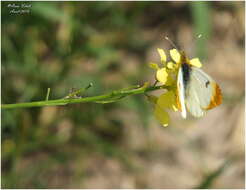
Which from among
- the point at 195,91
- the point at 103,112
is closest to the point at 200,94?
the point at 195,91

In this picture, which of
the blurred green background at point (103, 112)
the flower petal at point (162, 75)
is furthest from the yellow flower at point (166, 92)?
the blurred green background at point (103, 112)

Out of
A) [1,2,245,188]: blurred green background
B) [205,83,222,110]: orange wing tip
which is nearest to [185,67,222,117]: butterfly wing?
[205,83,222,110]: orange wing tip

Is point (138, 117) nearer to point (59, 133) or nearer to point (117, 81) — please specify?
point (117, 81)

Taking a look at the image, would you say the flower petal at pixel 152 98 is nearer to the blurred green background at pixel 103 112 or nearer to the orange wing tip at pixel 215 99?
the orange wing tip at pixel 215 99

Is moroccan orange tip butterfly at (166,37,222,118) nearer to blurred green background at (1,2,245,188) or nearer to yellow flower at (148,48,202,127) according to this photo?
yellow flower at (148,48,202,127)

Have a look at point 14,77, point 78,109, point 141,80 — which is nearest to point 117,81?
point 141,80

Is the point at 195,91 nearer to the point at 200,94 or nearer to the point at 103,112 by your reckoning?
the point at 200,94
